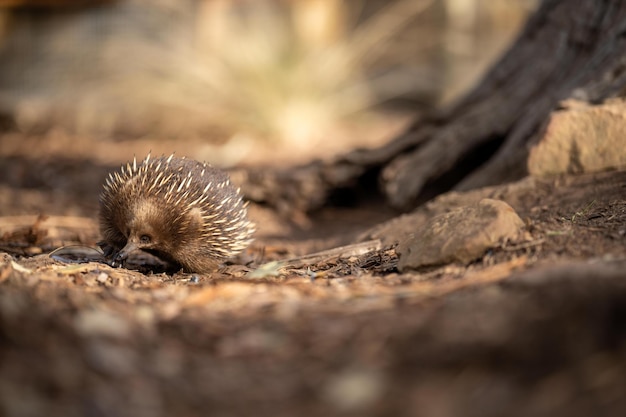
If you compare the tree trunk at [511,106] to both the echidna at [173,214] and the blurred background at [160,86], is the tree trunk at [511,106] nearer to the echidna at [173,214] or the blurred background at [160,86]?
the echidna at [173,214]

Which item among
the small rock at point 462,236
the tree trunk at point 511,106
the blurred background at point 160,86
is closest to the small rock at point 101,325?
the small rock at point 462,236

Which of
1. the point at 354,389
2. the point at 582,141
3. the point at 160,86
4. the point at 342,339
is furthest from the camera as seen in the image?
the point at 160,86

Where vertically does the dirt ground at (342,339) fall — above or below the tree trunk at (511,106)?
below

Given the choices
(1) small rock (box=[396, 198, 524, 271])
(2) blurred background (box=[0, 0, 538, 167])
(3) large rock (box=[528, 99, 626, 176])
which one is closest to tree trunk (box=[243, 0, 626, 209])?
(3) large rock (box=[528, 99, 626, 176])

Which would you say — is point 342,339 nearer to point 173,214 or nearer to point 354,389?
point 354,389

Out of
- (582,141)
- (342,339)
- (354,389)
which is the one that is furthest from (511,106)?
(354,389)
